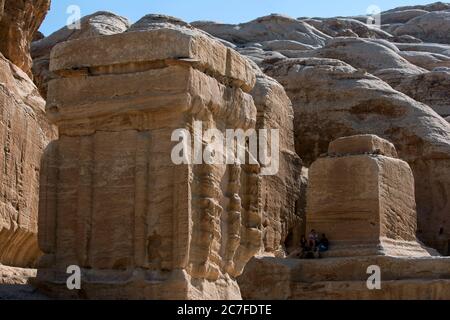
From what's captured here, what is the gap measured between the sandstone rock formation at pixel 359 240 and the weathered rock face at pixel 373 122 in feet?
11.0

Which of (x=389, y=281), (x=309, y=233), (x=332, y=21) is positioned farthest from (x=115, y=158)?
(x=332, y=21)

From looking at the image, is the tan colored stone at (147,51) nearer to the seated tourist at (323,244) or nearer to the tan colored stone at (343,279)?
the tan colored stone at (343,279)

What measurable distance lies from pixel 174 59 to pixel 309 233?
32.3 feet

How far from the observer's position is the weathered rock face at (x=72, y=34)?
82.1 feet

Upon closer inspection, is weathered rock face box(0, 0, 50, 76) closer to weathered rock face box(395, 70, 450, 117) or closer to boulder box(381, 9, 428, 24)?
weathered rock face box(395, 70, 450, 117)

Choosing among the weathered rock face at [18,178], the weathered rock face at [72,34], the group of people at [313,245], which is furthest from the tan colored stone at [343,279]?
the weathered rock face at [72,34]

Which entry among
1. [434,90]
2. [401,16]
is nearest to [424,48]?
[434,90]

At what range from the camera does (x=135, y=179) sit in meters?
8.05

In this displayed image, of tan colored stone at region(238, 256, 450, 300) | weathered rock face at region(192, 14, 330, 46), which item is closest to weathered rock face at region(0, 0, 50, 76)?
tan colored stone at region(238, 256, 450, 300)

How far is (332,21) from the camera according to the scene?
51.5 m

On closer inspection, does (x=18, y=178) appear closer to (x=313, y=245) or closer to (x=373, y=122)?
(x=313, y=245)

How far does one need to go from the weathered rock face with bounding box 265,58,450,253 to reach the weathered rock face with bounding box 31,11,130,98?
5004 mm

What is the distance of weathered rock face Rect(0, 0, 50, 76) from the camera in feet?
53.4

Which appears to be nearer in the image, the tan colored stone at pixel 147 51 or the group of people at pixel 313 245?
the tan colored stone at pixel 147 51
